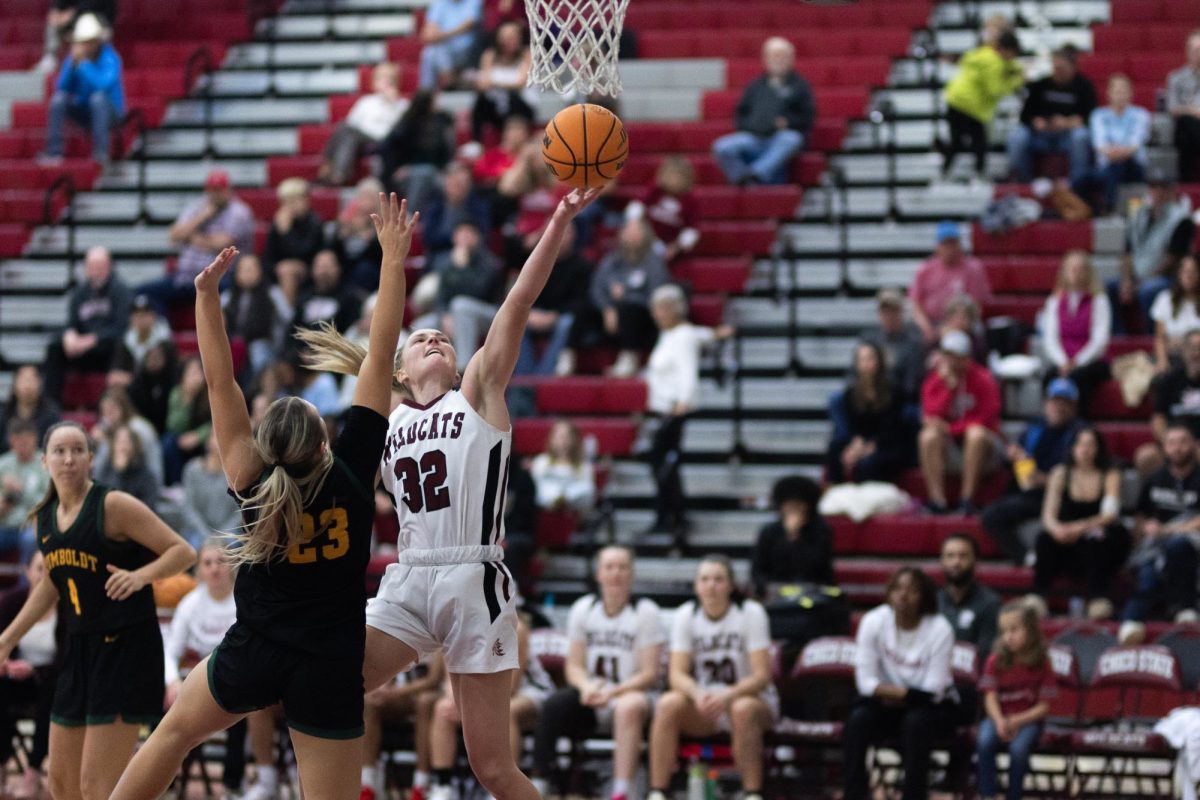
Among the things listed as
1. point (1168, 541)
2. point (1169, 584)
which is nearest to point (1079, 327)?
point (1168, 541)

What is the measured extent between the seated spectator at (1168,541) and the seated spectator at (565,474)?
383 cm

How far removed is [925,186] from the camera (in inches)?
645

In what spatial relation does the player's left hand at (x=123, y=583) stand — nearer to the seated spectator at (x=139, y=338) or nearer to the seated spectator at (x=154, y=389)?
the seated spectator at (x=154, y=389)

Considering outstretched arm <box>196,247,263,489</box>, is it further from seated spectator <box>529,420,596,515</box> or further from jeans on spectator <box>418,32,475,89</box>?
jeans on spectator <box>418,32,475,89</box>

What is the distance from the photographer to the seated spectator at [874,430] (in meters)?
13.2

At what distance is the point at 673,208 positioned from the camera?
15492 mm

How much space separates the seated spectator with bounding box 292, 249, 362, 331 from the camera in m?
14.9

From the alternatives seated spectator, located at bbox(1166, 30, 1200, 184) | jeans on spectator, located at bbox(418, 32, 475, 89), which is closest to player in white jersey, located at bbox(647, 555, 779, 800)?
seated spectator, located at bbox(1166, 30, 1200, 184)

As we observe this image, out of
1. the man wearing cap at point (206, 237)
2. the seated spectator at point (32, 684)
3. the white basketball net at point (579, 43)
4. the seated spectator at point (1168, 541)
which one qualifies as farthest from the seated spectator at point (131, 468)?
the seated spectator at point (1168, 541)

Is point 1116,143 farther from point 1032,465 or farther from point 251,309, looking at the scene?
point 251,309

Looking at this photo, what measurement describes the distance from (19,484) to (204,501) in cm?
157

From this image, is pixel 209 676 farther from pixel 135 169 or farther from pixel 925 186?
pixel 135 169

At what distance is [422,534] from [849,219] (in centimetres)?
998

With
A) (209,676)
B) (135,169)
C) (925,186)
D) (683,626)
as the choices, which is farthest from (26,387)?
(209,676)
